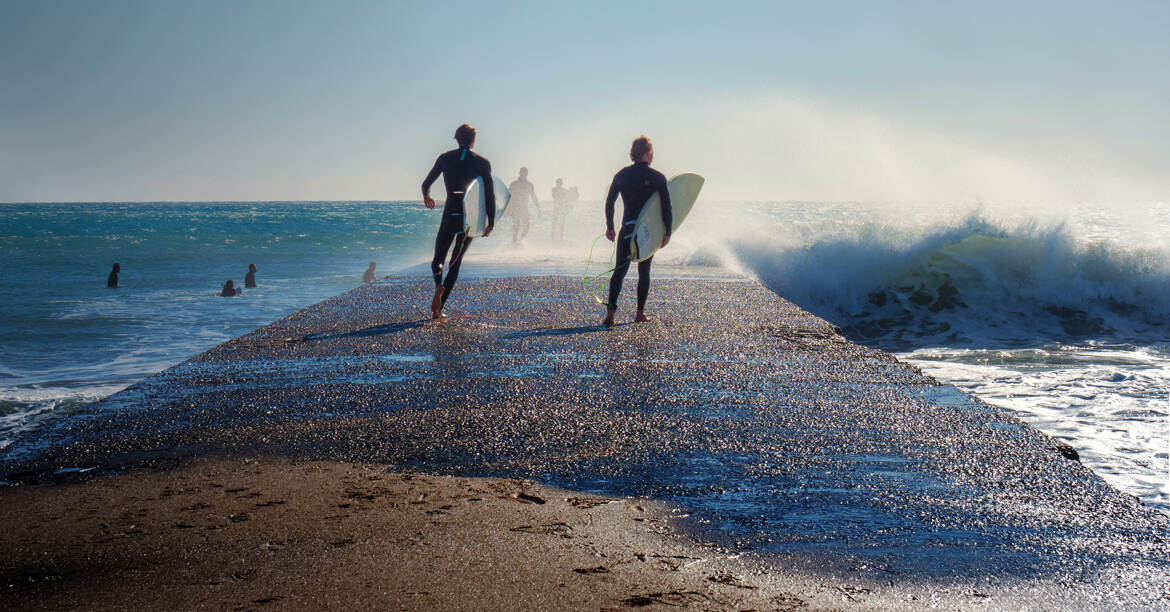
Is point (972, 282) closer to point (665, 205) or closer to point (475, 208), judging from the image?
point (665, 205)

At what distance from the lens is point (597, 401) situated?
5066mm

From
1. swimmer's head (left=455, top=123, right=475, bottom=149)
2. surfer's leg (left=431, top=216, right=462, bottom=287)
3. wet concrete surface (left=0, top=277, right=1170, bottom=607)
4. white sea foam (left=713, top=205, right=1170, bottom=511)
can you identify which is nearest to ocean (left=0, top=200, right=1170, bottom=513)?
white sea foam (left=713, top=205, right=1170, bottom=511)

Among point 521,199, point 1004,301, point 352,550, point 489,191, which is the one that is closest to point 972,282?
point 1004,301

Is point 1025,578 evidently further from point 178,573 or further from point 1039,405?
point 1039,405

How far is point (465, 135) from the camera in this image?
8.82 meters

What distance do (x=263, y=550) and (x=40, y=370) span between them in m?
7.57

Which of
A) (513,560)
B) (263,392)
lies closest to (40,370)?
(263,392)

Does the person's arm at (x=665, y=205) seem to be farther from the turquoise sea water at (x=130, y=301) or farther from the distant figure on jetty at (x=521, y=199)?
the distant figure on jetty at (x=521, y=199)

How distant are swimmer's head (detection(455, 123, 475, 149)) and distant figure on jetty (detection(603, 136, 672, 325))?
1.58 meters

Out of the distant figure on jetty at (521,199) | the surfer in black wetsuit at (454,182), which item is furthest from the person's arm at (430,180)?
the distant figure on jetty at (521,199)

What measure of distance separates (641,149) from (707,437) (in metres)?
4.64

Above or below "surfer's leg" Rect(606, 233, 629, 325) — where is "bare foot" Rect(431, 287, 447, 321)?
below

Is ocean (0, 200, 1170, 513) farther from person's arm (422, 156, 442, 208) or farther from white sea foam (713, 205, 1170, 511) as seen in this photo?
person's arm (422, 156, 442, 208)

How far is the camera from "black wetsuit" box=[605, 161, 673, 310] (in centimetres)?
845
